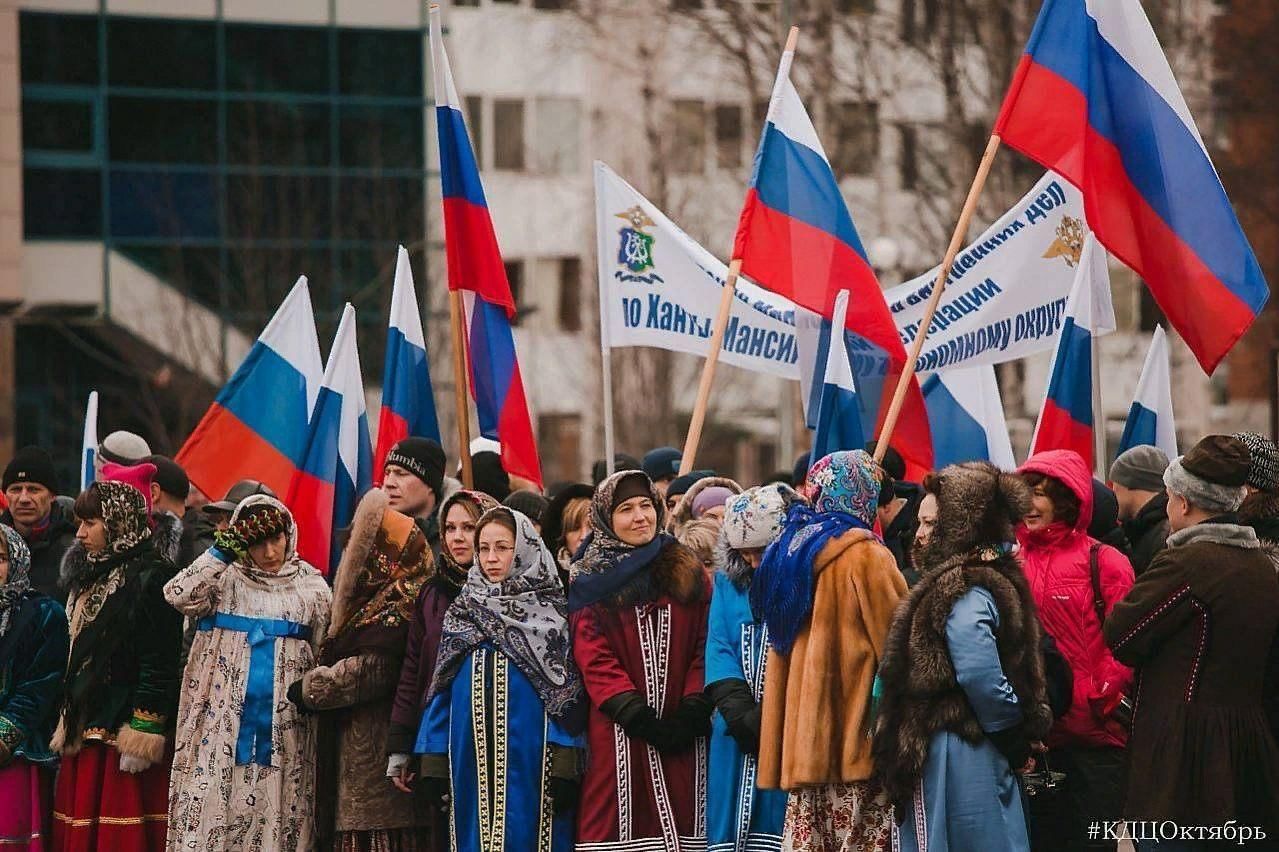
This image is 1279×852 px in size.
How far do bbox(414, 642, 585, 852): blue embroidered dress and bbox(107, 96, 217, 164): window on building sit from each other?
2937cm

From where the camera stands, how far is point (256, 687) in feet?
30.7

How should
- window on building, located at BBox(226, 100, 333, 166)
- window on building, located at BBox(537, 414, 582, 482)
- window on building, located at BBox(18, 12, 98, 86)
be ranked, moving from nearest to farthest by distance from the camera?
window on building, located at BBox(226, 100, 333, 166)
window on building, located at BBox(18, 12, 98, 86)
window on building, located at BBox(537, 414, 582, 482)

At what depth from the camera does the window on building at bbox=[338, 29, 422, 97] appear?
3806cm

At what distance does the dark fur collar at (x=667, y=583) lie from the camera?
873 centimetres

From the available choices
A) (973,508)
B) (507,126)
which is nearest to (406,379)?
(973,508)

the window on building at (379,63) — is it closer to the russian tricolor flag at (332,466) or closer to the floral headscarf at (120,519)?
the russian tricolor flag at (332,466)

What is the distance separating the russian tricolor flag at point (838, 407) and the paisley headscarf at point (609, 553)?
5.50 feet

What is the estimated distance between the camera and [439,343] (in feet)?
108

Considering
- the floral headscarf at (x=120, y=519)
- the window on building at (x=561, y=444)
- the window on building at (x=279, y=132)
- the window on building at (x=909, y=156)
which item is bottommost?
the floral headscarf at (x=120, y=519)

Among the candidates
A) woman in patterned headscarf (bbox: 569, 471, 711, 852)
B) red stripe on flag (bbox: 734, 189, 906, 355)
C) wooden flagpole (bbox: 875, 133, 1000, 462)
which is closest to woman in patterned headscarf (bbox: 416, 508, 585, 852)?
woman in patterned headscarf (bbox: 569, 471, 711, 852)

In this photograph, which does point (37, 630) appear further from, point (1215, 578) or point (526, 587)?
point (1215, 578)

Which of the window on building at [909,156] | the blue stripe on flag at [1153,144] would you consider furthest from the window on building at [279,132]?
the blue stripe on flag at [1153,144]

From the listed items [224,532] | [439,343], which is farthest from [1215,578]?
[439,343]

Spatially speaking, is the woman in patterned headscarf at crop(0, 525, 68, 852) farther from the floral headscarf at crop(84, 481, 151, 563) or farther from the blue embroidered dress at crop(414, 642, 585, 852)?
the blue embroidered dress at crop(414, 642, 585, 852)
